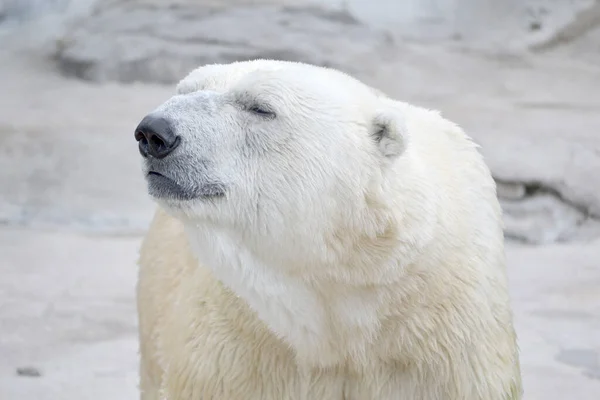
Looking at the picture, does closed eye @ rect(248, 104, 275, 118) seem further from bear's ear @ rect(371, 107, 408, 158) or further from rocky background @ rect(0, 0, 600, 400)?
rocky background @ rect(0, 0, 600, 400)

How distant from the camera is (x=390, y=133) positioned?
2.20 meters

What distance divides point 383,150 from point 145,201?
3.72 metres

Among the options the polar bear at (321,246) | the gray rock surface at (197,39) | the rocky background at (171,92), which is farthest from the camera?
the gray rock surface at (197,39)

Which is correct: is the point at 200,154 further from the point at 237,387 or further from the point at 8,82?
the point at 8,82

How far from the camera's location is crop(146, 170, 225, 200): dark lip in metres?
2.09

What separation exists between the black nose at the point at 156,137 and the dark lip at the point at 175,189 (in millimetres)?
54

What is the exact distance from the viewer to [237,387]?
7.65 ft

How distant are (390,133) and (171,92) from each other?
5.04 metres

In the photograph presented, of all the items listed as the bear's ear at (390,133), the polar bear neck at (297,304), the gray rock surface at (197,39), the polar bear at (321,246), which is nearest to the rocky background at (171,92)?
the gray rock surface at (197,39)

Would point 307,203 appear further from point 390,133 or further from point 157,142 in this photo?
point 157,142

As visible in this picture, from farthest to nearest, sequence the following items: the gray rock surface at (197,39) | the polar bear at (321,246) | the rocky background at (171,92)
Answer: the gray rock surface at (197,39)
the rocky background at (171,92)
the polar bear at (321,246)

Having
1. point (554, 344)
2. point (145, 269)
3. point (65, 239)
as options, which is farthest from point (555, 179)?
point (145, 269)

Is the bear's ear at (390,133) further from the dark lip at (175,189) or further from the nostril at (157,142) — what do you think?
the nostril at (157,142)

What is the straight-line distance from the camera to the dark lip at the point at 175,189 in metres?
2.09
